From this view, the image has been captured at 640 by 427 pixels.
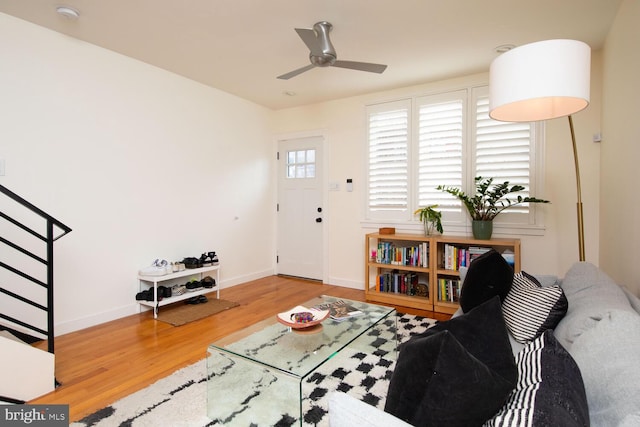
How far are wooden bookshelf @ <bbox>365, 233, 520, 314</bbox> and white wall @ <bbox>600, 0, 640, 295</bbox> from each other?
2.57ft

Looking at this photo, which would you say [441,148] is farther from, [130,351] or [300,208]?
[130,351]

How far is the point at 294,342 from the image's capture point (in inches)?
76.1

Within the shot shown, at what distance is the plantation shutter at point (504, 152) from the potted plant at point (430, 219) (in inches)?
24.2

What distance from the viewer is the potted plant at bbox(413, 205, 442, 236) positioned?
12.6 ft

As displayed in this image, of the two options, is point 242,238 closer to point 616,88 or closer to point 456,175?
point 456,175

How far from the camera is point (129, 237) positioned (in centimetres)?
348

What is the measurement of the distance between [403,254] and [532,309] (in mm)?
2216

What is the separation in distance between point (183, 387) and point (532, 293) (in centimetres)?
211

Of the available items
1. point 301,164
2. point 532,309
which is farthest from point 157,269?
point 532,309

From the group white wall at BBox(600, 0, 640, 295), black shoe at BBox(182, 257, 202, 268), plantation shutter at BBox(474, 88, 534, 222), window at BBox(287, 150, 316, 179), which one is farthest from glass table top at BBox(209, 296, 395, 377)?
window at BBox(287, 150, 316, 179)

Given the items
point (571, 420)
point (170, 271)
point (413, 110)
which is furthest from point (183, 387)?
point (413, 110)

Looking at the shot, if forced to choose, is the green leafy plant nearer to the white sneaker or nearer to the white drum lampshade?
the white drum lampshade

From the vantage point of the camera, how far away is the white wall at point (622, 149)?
2064mm

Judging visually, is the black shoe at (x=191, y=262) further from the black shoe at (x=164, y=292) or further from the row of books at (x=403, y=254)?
the row of books at (x=403, y=254)
